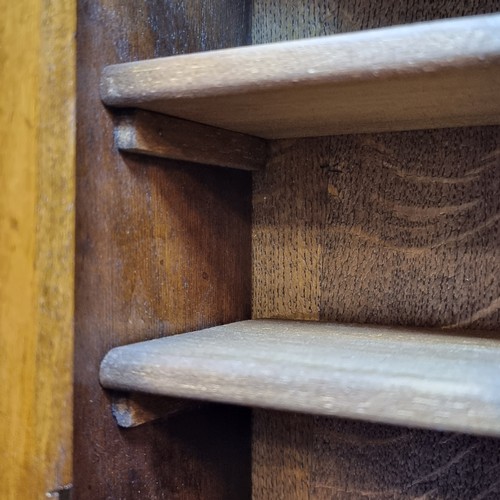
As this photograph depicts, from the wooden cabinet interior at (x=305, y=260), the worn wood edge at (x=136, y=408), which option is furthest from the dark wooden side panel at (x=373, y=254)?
the worn wood edge at (x=136, y=408)

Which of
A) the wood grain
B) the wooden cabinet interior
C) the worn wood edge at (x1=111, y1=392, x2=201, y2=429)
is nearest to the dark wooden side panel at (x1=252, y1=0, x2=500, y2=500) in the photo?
the wooden cabinet interior

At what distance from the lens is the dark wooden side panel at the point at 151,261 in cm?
63

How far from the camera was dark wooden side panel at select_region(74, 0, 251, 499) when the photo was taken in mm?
626

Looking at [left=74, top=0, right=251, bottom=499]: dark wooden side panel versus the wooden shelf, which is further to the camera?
[left=74, top=0, right=251, bottom=499]: dark wooden side panel

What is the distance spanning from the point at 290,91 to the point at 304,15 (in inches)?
12.4

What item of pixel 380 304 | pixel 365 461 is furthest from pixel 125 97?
pixel 365 461

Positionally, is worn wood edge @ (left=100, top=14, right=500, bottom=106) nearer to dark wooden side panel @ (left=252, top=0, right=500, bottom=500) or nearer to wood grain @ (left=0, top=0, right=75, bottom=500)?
wood grain @ (left=0, top=0, right=75, bottom=500)

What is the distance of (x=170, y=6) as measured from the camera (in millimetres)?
728

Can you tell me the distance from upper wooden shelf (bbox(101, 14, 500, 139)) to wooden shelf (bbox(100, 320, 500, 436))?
0.23 m

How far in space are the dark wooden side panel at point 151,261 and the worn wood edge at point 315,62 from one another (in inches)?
2.0

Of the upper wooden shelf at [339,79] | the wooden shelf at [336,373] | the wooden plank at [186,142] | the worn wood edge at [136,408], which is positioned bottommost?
the worn wood edge at [136,408]

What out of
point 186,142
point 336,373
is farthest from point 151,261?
point 336,373

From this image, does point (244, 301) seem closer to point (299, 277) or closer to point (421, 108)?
point (299, 277)

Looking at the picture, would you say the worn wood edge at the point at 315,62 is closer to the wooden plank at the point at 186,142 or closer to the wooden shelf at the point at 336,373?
the wooden plank at the point at 186,142
